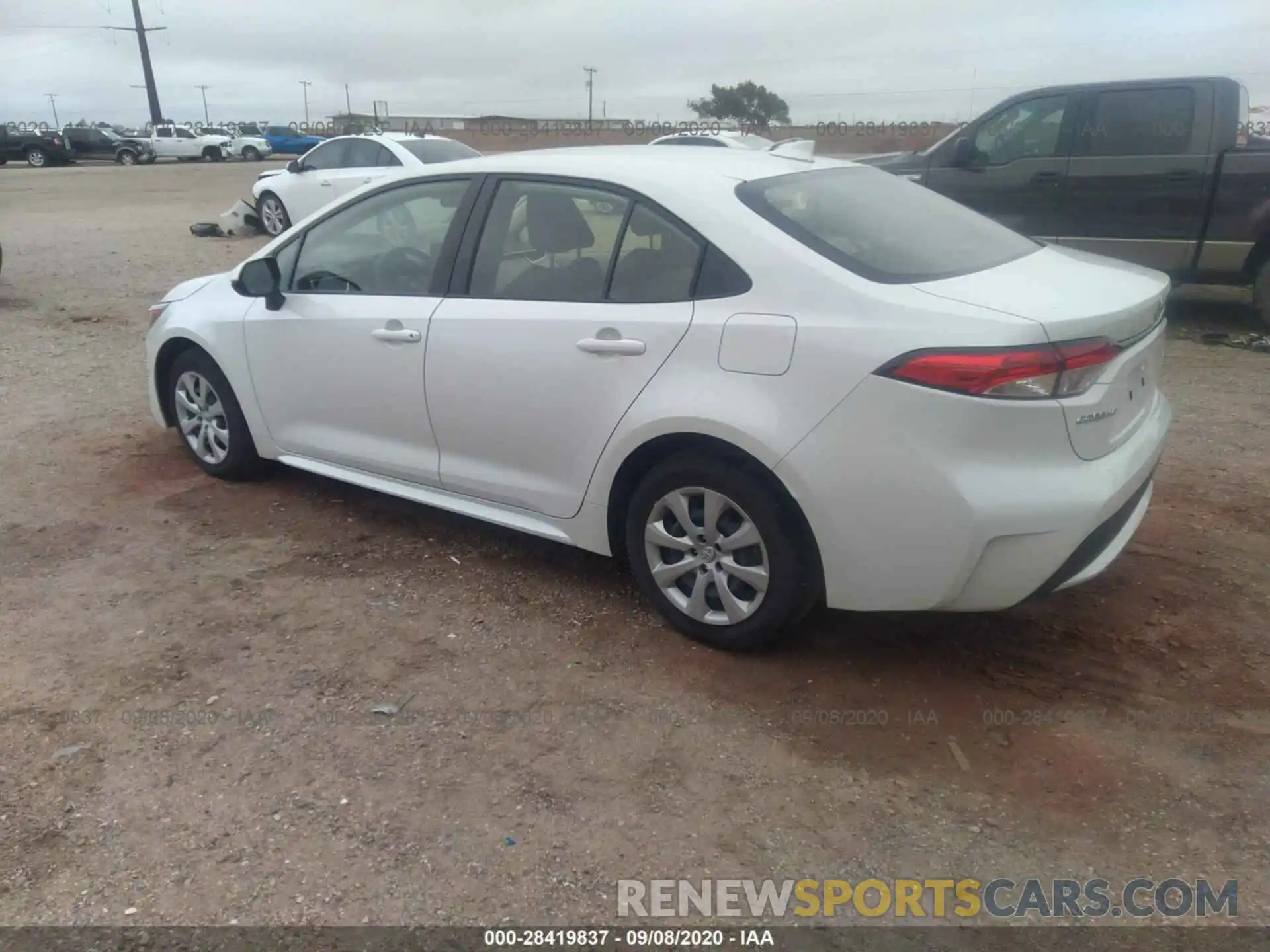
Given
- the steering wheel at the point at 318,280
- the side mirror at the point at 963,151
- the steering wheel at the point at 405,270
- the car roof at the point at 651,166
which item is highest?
the car roof at the point at 651,166

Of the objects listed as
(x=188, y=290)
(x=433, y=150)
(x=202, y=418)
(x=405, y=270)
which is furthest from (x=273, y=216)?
(x=405, y=270)

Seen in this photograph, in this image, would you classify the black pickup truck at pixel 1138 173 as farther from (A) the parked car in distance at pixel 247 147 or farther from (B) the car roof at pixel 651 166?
(A) the parked car in distance at pixel 247 147

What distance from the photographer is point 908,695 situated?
10.9 ft

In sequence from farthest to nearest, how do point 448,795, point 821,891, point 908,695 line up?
point 908,695
point 448,795
point 821,891

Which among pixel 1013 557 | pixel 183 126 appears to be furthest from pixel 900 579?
pixel 183 126

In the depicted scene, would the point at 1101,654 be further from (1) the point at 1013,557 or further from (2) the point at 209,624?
(2) the point at 209,624

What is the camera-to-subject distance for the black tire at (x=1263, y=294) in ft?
26.7

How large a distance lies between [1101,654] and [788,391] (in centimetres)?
147

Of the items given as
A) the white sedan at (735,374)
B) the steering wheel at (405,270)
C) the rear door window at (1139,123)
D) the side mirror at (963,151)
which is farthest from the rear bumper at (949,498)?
the side mirror at (963,151)

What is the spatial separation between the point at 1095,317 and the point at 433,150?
1182cm

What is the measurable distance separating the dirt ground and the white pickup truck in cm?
4583

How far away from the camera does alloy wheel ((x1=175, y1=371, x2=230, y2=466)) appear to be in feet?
16.7

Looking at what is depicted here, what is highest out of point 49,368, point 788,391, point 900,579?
point 788,391

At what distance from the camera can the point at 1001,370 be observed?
9.30 feet
